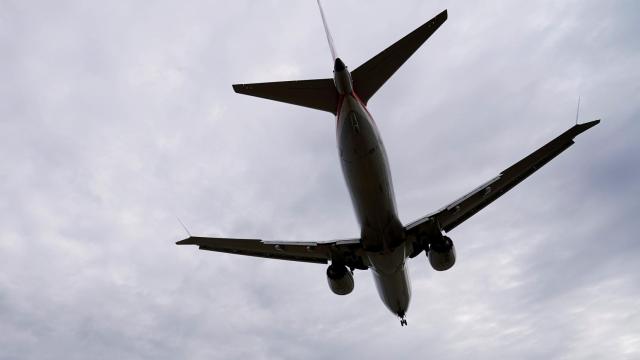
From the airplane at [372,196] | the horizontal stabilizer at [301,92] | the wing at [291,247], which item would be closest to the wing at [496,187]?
the airplane at [372,196]

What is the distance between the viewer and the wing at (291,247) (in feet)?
62.2

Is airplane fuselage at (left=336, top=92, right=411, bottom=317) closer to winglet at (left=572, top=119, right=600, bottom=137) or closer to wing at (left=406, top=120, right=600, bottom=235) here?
wing at (left=406, top=120, right=600, bottom=235)

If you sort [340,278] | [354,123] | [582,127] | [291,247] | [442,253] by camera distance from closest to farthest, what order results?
[354,123]
[582,127]
[442,253]
[340,278]
[291,247]

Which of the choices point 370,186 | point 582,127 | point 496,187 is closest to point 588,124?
point 582,127

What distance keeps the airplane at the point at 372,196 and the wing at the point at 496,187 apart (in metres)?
0.03

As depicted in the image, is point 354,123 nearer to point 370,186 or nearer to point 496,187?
point 370,186

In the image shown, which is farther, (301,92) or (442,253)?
(442,253)

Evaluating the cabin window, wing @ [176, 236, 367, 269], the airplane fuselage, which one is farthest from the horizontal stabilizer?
wing @ [176, 236, 367, 269]

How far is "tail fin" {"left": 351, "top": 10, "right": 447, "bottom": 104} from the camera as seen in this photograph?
13.6m

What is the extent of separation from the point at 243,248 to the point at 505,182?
11369 mm

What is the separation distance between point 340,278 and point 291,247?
2646 millimetres

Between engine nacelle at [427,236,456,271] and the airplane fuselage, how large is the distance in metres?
1.16

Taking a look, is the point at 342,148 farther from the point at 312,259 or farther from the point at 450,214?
the point at 312,259

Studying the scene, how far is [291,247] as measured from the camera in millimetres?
20250
